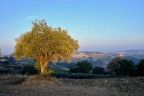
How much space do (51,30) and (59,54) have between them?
11.7ft

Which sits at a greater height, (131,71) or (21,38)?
(21,38)

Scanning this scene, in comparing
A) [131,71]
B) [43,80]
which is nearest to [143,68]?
[131,71]

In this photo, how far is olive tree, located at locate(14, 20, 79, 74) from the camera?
40.0 m

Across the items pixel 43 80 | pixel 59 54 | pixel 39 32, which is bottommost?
pixel 43 80

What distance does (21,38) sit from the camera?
41.6 m

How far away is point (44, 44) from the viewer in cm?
3975

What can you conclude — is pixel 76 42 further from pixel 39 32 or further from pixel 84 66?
pixel 84 66

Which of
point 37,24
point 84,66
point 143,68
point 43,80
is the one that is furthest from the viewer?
point 84,66

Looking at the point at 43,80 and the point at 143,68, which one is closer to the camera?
the point at 43,80

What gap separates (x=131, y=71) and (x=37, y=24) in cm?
4241

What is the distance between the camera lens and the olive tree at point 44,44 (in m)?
40.0

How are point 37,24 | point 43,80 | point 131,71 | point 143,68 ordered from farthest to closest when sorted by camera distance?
point 131,71, point 143,68, point 37,24, point 43,80

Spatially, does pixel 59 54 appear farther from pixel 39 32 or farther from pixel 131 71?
pixel 131 71

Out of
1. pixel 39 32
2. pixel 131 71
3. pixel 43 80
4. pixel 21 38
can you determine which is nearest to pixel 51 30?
pixel 39 32
